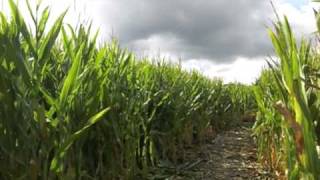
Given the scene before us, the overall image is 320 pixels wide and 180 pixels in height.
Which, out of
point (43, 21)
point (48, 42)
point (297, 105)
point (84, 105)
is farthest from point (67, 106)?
point (297, 105)

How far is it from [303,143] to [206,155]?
371 cm

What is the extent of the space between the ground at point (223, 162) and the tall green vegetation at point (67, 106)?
0.43m

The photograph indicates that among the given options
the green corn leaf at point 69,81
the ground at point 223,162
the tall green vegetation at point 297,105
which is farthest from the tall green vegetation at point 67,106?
the tall green vegetation at point 297,105

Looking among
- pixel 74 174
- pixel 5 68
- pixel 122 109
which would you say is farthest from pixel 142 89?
pixel 5 68

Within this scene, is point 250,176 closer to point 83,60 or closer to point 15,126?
point 83,60

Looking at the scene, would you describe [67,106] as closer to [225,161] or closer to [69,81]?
[69,81]

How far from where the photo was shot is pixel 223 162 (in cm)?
529

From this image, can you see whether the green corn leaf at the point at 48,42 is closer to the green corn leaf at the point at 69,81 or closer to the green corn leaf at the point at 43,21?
the green corn leaf at the point at 43,21

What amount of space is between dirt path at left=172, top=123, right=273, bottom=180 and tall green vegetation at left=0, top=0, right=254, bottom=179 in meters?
0.53

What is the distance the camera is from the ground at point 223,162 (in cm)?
452

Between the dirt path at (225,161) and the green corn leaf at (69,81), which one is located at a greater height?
the green corn leaf at (69,81)

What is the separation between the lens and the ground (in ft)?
14.8

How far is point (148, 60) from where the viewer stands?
5367mm

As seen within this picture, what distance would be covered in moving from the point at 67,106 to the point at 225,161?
3.26 meters
